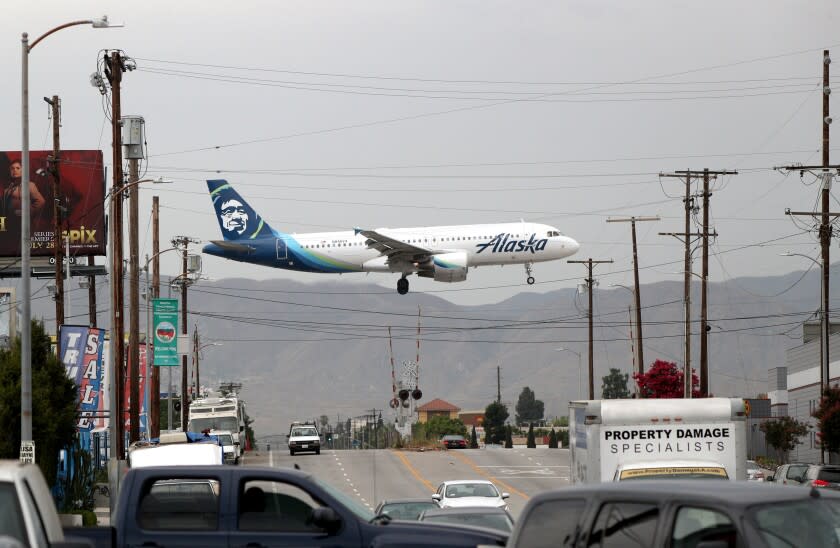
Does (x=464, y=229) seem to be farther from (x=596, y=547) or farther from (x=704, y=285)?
(x=596, y=547)

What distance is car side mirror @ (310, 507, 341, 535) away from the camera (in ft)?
41.0

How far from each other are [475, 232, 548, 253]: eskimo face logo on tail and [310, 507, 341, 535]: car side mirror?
1922 inches

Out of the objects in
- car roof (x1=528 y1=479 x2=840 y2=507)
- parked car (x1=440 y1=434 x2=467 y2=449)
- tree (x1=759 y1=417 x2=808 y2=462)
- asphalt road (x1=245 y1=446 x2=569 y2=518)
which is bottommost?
parked car (x1=440 y1=434 x2=467 y2=449)

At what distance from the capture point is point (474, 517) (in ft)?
60.6

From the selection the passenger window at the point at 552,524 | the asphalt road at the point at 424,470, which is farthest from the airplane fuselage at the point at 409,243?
the passenger window at the point at 552,524

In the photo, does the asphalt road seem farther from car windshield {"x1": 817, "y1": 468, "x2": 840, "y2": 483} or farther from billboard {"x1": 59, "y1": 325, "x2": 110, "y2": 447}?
car windshield {"x1": 817, "y1": 468, "x2": 840, "y2": 483}

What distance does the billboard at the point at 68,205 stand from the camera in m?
87.3

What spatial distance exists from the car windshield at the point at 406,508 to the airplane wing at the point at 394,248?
119 feet

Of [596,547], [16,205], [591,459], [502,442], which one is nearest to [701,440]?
[591,459]

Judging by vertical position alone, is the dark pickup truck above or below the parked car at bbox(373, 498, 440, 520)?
above

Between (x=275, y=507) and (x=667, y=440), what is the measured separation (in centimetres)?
826

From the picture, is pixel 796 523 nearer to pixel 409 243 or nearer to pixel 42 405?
pixel 42 405

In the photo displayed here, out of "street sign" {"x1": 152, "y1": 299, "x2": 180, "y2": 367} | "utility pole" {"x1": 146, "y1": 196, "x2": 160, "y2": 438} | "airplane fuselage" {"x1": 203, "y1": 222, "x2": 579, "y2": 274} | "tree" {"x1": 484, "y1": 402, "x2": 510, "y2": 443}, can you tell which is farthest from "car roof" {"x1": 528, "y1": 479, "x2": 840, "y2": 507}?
Answer: "tree" {"x1": 484, "y1": 402, "x2": 510, "y2": 443}

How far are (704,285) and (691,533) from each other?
5154 cm
